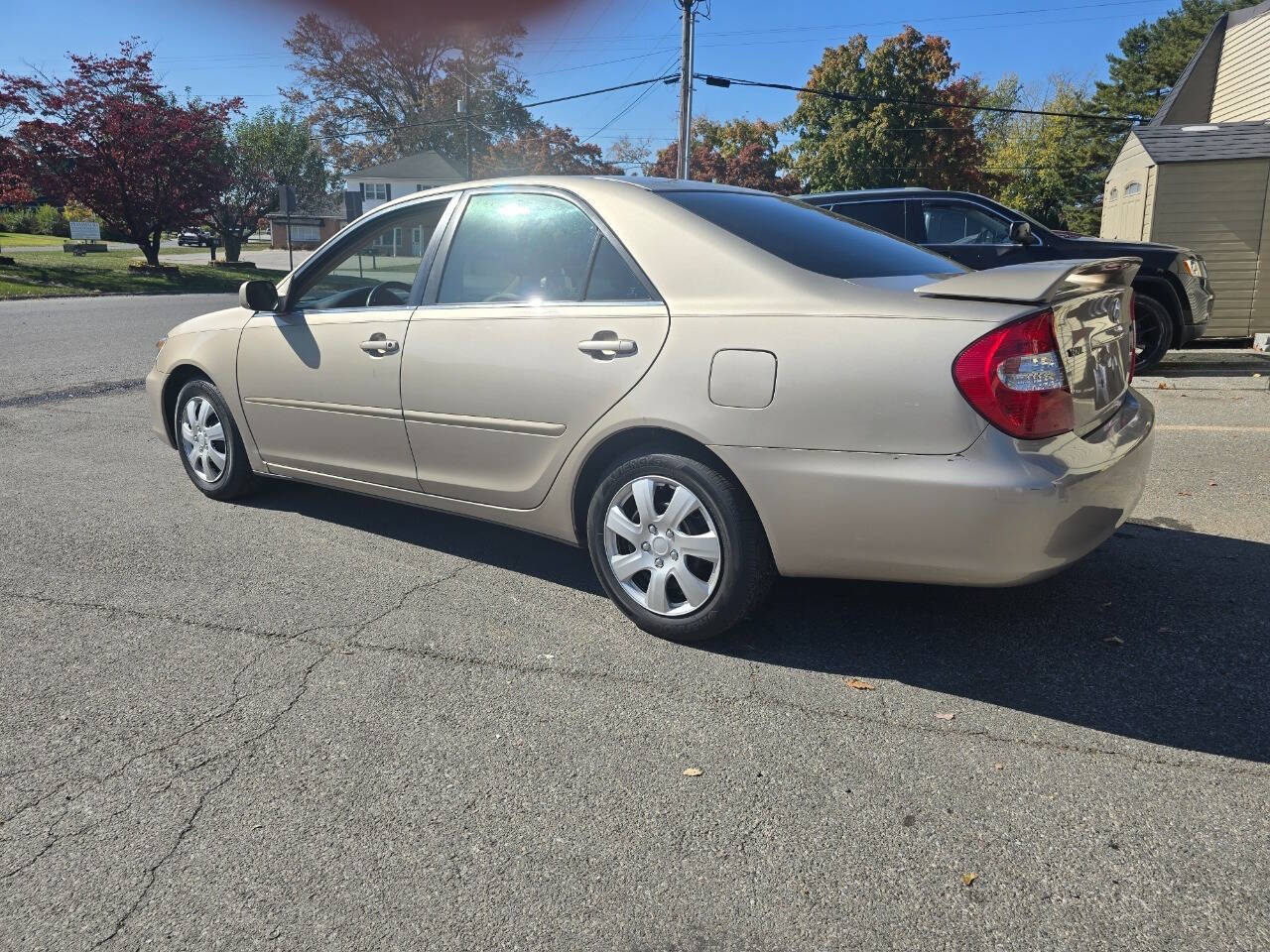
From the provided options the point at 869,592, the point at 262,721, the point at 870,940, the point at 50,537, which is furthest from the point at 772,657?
the point at 50,537

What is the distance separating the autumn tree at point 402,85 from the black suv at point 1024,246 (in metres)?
62.3

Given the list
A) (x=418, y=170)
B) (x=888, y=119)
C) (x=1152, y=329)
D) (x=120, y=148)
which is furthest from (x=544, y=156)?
(x=1152, y=329)

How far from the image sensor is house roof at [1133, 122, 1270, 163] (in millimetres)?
12469

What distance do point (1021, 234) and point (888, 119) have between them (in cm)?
3840

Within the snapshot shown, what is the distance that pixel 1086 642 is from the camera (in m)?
3.61

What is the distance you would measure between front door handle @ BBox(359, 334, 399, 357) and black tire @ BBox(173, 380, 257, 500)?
1284 millimetres

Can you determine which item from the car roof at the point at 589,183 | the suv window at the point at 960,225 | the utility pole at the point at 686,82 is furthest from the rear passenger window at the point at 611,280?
the utility pole at the point at 686,82

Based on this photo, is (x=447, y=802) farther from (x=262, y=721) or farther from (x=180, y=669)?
(x=180, y=669)

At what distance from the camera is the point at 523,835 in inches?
98.9

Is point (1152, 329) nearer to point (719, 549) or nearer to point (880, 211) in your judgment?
point (880, 211)

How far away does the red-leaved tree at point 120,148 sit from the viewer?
92.4ft

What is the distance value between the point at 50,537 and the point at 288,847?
3246 millimetres

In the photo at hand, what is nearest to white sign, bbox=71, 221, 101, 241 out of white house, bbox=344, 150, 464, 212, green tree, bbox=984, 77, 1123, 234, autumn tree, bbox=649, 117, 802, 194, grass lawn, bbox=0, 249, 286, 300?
grass lawn, bbox=0, 249, 286, 300

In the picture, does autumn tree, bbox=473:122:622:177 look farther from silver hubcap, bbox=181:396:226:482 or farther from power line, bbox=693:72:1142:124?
silver hubcap, bbox=181:396:226:482
